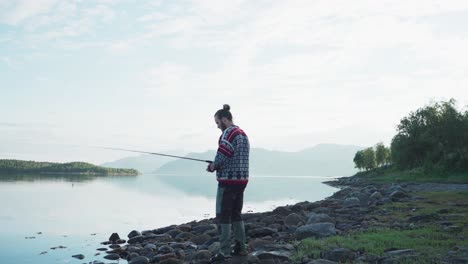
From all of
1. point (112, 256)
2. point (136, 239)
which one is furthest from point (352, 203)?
point (112, 256)

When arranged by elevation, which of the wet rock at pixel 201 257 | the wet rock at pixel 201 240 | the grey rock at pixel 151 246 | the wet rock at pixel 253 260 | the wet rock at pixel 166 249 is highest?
the wet rock at pixel 253 260

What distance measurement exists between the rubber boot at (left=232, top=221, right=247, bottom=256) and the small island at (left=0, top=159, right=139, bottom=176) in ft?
521

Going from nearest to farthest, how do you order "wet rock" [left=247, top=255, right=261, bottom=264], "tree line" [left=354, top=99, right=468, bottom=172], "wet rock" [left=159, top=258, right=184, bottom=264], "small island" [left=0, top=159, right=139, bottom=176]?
"wet rock" [left=247, top=255, right=261, bottom=264], "wet rock" [left=159, top=258, right=184, bottom=264], "tree line" [left=354, top=99, right=468, bottom=172], "small island" [left=0, top=159, right=139, bottom=176]

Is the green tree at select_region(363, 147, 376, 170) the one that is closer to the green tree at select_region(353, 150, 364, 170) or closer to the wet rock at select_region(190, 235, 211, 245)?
the green tree at select_region(353, 150, 364, 170)

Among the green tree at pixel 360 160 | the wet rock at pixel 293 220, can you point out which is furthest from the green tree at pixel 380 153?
the wet rock at pixel 293 220

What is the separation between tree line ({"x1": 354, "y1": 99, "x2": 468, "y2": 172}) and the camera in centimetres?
4834

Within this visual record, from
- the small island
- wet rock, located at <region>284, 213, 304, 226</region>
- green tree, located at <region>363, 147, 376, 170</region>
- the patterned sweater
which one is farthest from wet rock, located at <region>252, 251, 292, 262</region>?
the small island

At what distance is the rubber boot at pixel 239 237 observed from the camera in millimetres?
8867

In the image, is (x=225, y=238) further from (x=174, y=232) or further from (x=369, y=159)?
(x=369, y=159)

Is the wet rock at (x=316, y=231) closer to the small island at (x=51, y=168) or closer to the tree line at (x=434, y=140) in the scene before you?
the tree line at (x=434, y=140)

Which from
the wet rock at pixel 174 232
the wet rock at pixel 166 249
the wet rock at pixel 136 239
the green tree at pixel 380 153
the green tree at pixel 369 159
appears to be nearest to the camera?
the wet rock at pixel 166 249

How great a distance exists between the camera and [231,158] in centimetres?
845

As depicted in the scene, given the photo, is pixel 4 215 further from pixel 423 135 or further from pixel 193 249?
pixel 423 135

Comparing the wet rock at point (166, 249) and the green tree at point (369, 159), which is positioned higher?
the green tree at point (369, 159)
